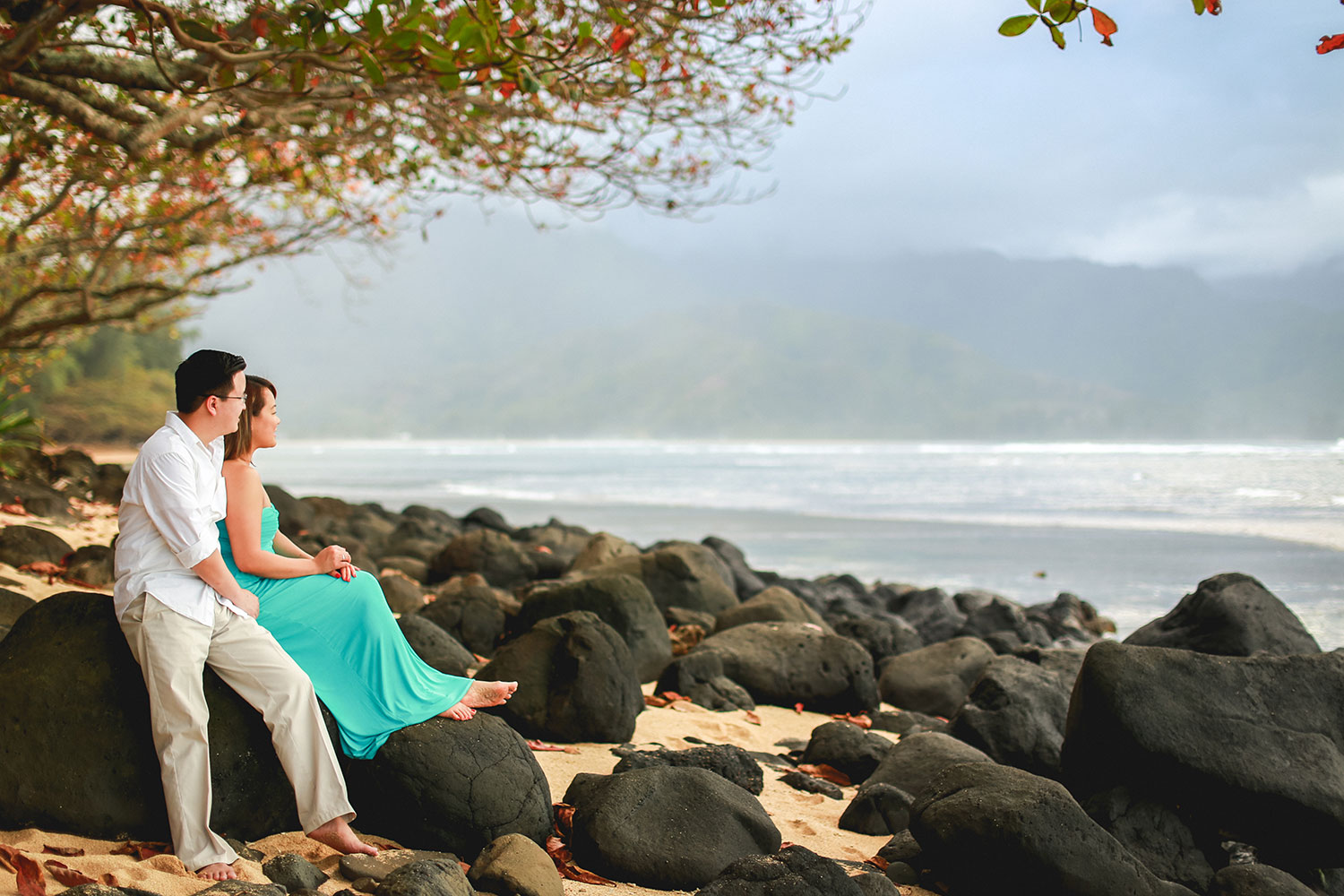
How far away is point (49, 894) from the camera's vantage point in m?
2.84

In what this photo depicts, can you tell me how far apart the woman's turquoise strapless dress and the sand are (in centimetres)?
47

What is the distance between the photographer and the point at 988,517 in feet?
78.6

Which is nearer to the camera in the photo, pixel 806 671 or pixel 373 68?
pixel 373 68

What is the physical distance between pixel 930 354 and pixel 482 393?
284 feet

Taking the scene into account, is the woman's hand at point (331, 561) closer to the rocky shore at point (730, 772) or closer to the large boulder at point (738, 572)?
the rocky shore at point (730, 772)

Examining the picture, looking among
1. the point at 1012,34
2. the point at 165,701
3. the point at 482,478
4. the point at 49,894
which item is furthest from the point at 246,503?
the point at 482,478

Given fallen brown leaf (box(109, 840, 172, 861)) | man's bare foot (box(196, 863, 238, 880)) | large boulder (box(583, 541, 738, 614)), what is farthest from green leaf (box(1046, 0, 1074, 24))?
large boulder (box(583, 541, 738, 614))

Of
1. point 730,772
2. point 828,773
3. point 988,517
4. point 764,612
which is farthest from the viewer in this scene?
point 988,517

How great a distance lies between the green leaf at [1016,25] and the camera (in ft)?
11.8

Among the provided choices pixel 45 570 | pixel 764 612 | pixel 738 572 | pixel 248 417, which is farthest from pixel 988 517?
pixel 248 417

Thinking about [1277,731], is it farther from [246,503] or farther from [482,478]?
[482,478]

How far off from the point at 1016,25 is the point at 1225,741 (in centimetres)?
319

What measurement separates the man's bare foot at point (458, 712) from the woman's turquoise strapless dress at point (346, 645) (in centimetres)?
16

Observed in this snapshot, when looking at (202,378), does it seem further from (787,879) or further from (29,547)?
(29,547)
